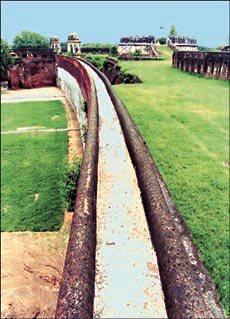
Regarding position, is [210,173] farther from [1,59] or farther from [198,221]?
[1,59]

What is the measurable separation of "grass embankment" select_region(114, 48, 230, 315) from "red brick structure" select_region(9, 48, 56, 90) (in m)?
16.0

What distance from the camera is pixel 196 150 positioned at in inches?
281

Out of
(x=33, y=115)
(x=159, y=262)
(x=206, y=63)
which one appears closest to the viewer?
(x=159, y=262)

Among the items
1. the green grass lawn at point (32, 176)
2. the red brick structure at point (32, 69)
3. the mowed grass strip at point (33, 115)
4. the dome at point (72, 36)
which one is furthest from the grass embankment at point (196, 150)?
the dome at point (72, 36)

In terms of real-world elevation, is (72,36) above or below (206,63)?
above

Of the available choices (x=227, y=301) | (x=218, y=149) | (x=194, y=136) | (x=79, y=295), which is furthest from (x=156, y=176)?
(x=194, y=136)

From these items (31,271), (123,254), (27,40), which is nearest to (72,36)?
(27,40)

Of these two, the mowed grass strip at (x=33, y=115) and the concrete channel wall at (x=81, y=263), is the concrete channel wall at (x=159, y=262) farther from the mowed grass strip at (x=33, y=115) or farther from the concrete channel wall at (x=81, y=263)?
the mowed grass strip at (x=33, y=115)

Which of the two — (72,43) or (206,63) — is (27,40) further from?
(206,63)

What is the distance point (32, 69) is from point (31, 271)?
83.3 ft

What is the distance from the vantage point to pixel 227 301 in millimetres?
3318

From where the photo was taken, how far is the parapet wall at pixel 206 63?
15.5m

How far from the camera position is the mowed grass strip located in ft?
52.3

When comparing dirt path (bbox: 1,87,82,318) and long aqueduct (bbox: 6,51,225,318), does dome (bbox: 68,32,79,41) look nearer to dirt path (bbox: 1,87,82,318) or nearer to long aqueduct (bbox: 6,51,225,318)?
dirt path (bbox: 1,87,82,318)
